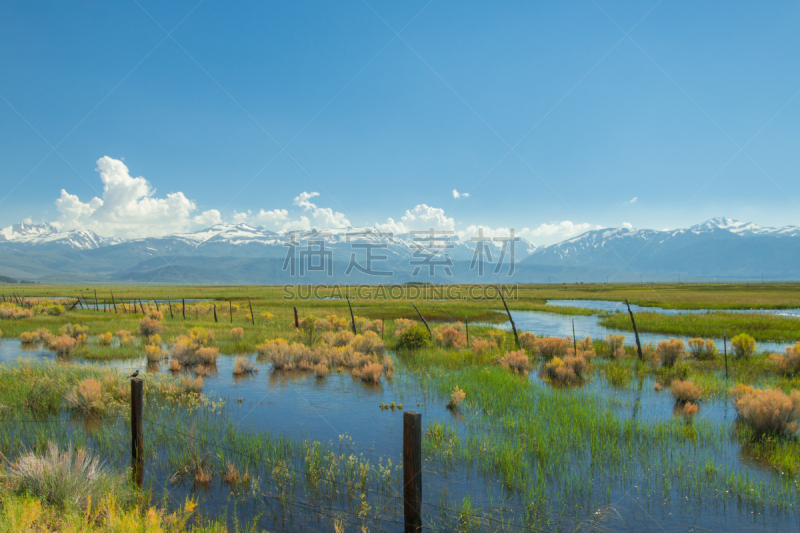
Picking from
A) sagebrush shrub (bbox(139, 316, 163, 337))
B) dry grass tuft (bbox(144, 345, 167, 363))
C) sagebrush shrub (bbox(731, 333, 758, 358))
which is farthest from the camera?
sagebrush shrub (bbox(139, 316, 163, 337))

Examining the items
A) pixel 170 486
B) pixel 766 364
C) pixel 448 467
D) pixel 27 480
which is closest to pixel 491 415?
pixel 448 467

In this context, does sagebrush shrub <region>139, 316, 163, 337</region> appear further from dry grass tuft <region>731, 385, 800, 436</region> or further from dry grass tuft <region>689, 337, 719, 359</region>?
dry grass tuft <region>689, 337, 719, 359</region>

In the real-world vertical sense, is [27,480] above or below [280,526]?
above

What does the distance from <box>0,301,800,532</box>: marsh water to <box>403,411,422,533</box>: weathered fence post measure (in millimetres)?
783

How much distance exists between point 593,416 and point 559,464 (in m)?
3.14

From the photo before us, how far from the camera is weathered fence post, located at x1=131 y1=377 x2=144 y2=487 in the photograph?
25.1 ft

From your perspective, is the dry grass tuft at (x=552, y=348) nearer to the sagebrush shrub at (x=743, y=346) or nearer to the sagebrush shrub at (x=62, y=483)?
the sagebrush shrub at (x=743, y=346)

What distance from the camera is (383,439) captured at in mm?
9992

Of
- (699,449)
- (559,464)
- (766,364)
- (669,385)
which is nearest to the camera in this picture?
(559,464)

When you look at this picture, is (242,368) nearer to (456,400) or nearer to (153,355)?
(153,355)

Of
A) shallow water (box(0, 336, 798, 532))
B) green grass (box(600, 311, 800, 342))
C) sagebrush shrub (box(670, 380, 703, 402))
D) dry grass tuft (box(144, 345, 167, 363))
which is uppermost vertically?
dry grass tuft (box(144, 345, 167, 363))

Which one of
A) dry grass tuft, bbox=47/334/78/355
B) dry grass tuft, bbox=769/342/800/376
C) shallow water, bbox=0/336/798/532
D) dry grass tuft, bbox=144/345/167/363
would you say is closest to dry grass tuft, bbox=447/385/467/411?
shallow water, bbox=0/336/798/532

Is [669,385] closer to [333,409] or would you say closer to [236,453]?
[333,409]

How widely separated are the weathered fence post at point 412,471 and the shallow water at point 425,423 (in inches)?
31.5
